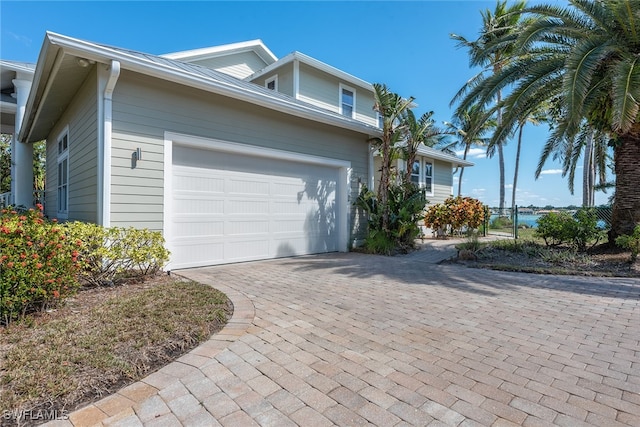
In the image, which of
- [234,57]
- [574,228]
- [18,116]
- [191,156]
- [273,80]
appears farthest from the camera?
[234,57]

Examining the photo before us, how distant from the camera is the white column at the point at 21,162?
10250 millimetres

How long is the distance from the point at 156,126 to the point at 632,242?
31.2 ft

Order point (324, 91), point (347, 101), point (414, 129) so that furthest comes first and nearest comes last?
point (347, 101) < point (324, 91) < point (414, 129)

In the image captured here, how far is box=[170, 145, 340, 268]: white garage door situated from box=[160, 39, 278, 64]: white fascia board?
7886 mm

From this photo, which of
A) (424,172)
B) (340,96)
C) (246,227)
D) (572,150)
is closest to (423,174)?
(424,172)

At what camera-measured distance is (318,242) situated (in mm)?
9031

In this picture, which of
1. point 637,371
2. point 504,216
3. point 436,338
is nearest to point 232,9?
point 436,338

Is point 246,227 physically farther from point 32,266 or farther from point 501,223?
point 501,223

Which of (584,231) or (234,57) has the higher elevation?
(234,57)

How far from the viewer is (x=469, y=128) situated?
34.6 feet

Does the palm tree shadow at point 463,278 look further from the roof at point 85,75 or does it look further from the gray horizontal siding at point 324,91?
the gray horizontal siding at point 324,91

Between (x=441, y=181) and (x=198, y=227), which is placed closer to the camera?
(x=198, y=227)

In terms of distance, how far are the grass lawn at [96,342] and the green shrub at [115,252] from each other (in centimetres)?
55

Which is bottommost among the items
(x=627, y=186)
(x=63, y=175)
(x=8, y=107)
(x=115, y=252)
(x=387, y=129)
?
(x=115, y=252)
